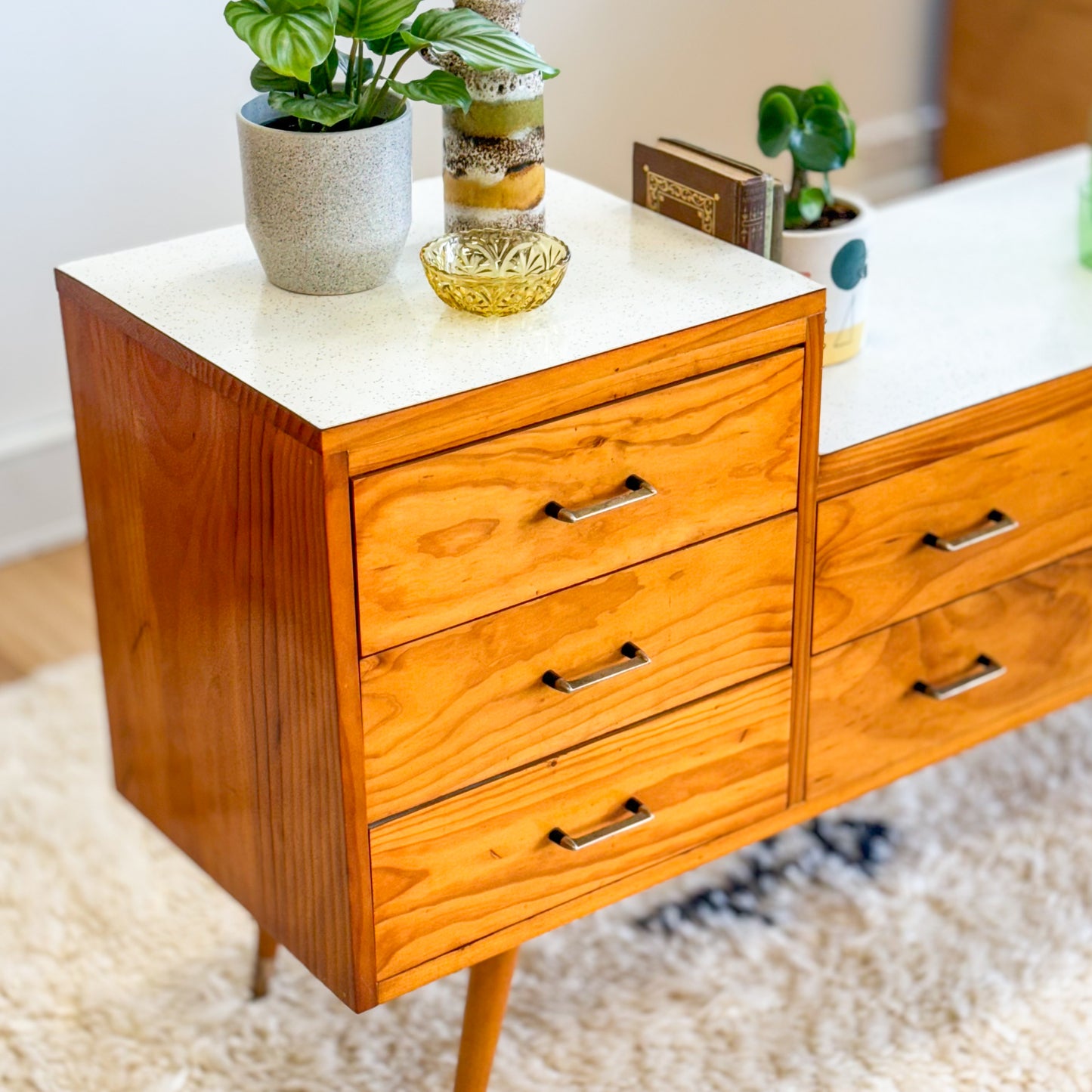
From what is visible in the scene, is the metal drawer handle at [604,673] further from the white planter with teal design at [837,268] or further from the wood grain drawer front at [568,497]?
the white planter with teal design at [837,268]

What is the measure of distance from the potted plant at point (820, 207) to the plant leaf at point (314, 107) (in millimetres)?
409

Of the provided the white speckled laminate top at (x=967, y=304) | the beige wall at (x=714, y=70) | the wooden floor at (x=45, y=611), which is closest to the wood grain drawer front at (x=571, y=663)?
the white speckled laminate top at (x=967, y=304)

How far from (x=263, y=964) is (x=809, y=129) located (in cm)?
85

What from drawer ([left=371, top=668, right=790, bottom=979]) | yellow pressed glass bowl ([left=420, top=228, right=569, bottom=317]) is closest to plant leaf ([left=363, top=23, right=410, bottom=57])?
yellow pressed glass bowl ([left=420, top=228, right=569, bottom=317])

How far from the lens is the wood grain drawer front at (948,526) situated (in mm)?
1267

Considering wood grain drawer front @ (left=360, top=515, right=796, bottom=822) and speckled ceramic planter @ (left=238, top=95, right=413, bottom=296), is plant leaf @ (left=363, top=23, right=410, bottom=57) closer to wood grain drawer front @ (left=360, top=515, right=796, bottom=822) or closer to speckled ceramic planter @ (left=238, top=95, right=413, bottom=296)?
speckled ceramic planter @ (left=238, top=95, right=413, bottom=296)

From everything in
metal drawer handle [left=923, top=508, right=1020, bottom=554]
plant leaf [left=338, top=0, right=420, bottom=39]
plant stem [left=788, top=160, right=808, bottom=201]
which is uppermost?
plant leaf [left=338, top=0, right=420, bottom=39]

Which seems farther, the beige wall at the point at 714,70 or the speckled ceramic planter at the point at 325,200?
the beige wall at the point at 714,70

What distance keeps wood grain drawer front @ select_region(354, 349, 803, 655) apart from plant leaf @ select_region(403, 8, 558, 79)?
0.23 m

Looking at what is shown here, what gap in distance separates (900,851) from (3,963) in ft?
2.82

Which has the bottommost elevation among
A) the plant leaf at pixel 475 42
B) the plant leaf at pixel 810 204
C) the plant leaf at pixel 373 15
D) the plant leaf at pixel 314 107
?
the plant leaf at pixel 810 204

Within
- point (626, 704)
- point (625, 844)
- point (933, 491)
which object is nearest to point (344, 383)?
point (626, 704)

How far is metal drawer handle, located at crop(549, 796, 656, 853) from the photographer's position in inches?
46.3

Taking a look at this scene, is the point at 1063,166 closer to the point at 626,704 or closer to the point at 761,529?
the point at 761,529
